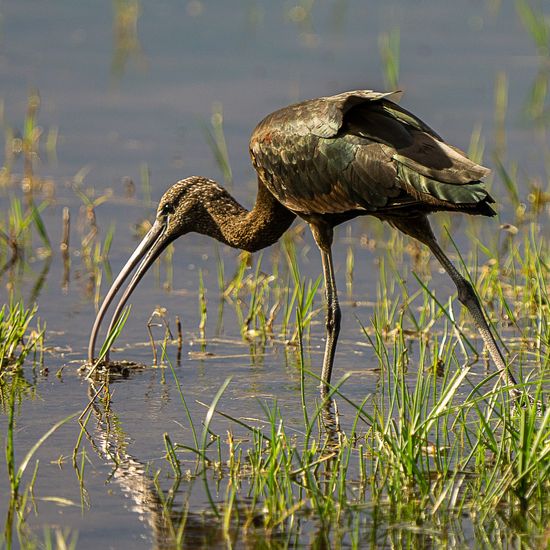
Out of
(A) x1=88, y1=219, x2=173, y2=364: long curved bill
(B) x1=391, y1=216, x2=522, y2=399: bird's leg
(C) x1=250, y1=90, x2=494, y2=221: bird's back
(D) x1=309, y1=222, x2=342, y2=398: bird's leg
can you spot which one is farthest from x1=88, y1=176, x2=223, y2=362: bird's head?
(B) x1=391, y1=216, x2=522, y2=399: bird's leg

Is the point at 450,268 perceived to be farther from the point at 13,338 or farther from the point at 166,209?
the point at 13,338

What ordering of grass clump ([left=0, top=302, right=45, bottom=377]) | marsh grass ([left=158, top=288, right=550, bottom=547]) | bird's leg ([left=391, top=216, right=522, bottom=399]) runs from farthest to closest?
bird's leg ([left=391, top=216, right=522, bottom=399]) → grass clump ([left=0, top=302, right=45, bottom=377]) → marsh grass ([left=158, top=288, right=550, bottom=547])

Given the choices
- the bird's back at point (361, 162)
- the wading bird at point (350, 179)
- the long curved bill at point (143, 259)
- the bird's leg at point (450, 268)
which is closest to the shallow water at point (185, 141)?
the long curved bill at point (143, 259)

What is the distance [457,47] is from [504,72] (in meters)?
1.13

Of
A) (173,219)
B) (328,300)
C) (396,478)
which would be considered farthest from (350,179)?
(396,478)

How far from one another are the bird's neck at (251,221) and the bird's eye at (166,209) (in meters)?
0.20

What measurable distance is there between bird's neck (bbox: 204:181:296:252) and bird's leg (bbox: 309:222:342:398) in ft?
1.10

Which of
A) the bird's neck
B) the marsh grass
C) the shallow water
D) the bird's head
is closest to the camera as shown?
the marsh grass

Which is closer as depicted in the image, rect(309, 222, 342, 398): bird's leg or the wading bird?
the wading bird

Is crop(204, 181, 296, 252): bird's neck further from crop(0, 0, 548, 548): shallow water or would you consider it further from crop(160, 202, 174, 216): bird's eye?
crop(0, 0, 548, 548): shallow water

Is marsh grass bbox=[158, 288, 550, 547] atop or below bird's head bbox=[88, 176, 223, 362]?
below

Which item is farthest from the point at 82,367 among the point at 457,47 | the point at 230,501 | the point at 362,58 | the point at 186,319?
the point at 457,47

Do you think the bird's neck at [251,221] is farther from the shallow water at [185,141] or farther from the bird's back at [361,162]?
the shallow water at [185,141]

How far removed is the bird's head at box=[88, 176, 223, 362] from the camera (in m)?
7.91
